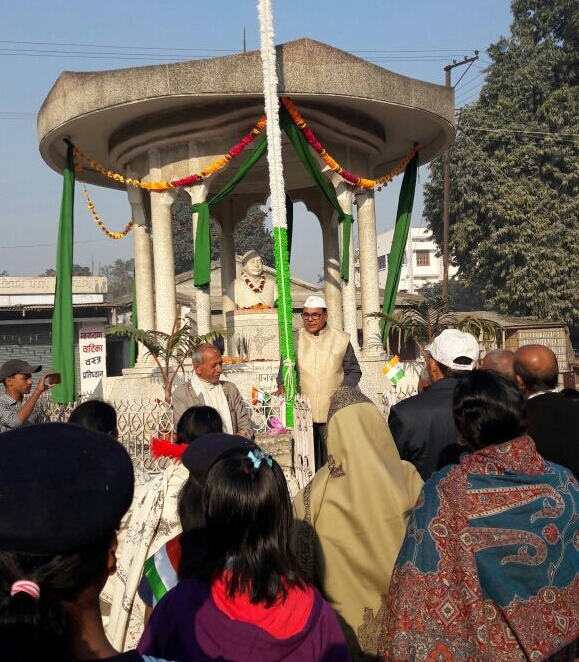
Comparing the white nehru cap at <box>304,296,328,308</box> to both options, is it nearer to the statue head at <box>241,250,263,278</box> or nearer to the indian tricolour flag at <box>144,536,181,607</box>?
the indian tricolour flag at <box>144,536,181,607</box>

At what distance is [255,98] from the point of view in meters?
12.4

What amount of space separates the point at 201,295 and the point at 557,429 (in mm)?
10273

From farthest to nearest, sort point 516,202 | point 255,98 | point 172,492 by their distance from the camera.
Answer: point 516,202
point 255,98
point 172,492

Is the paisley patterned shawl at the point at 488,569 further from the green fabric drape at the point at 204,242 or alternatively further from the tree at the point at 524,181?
the tree at the point at 524,181

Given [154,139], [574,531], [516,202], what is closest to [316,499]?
[574,531]

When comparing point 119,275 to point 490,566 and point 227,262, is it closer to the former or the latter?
point 227,262

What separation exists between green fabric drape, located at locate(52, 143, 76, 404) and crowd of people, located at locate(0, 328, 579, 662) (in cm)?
876

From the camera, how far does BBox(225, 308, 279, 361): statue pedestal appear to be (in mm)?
13945

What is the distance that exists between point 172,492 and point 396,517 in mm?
892

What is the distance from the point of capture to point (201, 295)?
13406mm

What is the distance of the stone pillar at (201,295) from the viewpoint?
13219mm

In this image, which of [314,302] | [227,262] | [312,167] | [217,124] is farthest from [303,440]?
[227,262]

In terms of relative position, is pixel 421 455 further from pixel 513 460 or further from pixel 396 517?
pixel 513 460

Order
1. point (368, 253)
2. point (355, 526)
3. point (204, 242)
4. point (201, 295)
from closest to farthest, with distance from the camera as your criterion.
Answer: point (355, 526) < point (204, 242) < point (201, 295) < point (368, 253)
